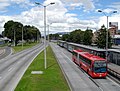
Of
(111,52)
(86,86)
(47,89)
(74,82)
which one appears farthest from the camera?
(111,52)

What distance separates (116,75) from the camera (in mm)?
39344

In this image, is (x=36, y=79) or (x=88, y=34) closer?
(x=36, y=79)

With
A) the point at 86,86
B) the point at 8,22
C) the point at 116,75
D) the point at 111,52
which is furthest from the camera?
the point at 8,22

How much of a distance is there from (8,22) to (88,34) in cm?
7872

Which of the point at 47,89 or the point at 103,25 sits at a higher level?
the point at 103,25

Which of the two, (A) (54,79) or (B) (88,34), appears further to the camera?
(B) (88,34)

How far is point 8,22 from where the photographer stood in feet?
593

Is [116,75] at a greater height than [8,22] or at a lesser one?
lesser

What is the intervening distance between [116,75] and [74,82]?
714 cm

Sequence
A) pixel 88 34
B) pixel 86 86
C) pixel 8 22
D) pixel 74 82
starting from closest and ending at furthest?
pixel 86 86 < pixel 74 82 < pixel 88 34 < pixel 8 22

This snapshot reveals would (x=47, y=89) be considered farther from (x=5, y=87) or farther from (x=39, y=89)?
(x=5, y=87)

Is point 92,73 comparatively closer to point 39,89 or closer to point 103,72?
point 103,72

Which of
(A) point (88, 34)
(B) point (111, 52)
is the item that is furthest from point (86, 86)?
(A) point (88, 34)

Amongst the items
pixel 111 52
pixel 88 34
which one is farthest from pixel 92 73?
pixel 88 34
